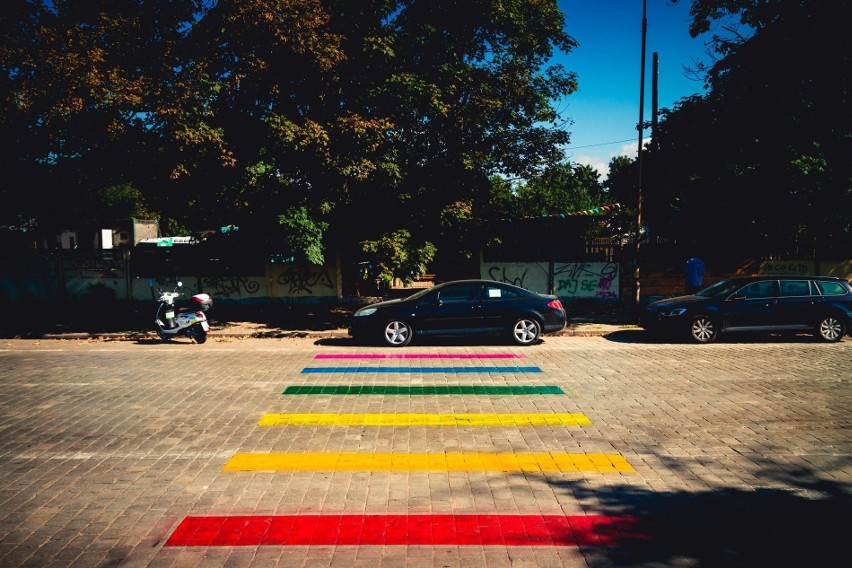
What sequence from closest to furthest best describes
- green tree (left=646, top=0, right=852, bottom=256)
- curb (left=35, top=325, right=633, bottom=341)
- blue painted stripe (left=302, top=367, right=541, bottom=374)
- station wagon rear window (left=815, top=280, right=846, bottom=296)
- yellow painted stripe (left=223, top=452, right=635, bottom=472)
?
yellow painted stripe (left=223, top=452, right=635, bottom=472)
blue painted stripe (left=302, top=367, right=541, bottom=374)
station wagon rear window (left=815, top=280, right=846, bottom=296)
curb (left=35, top=325, right=633, bottom=341)
green tree (left=646, top=0, right=852, bottom=256)

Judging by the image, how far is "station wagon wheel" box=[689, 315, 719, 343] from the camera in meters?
11.8

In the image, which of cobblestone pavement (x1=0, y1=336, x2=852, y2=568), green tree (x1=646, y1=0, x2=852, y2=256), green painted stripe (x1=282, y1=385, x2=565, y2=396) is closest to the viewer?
cobblestone pavement (x1=0, y1=336, x2=852, y2=568)

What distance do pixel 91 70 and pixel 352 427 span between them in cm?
1124

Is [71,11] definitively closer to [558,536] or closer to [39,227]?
[39,227]

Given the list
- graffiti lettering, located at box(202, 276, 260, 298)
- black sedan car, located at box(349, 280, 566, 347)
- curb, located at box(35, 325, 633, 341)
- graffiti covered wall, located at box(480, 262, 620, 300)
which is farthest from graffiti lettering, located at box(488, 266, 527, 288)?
graffiti lettering, located at box(202, 276, 260, 298)

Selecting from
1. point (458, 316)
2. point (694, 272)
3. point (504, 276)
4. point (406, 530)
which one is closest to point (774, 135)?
point (694, 272)

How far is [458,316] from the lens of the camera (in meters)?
11.6

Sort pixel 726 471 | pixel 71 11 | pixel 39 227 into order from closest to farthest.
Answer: pixel 726 471 → pixel 71 11 → pixel 39 227

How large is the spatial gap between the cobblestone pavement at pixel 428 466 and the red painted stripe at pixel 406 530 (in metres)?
0.02

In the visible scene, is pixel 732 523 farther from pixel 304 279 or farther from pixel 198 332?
pixel 304 279

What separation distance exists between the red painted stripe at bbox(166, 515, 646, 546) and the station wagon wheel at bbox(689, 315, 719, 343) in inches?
355

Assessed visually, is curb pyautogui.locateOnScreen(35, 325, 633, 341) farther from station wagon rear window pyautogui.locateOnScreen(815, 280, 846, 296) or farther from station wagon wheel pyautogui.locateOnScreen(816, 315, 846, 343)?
station wagon rear window pyautogui.locateOnScreen(815, 280, 846, 296)

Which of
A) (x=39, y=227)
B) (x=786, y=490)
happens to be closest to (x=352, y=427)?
(x=786, y=490)

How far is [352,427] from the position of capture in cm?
613
